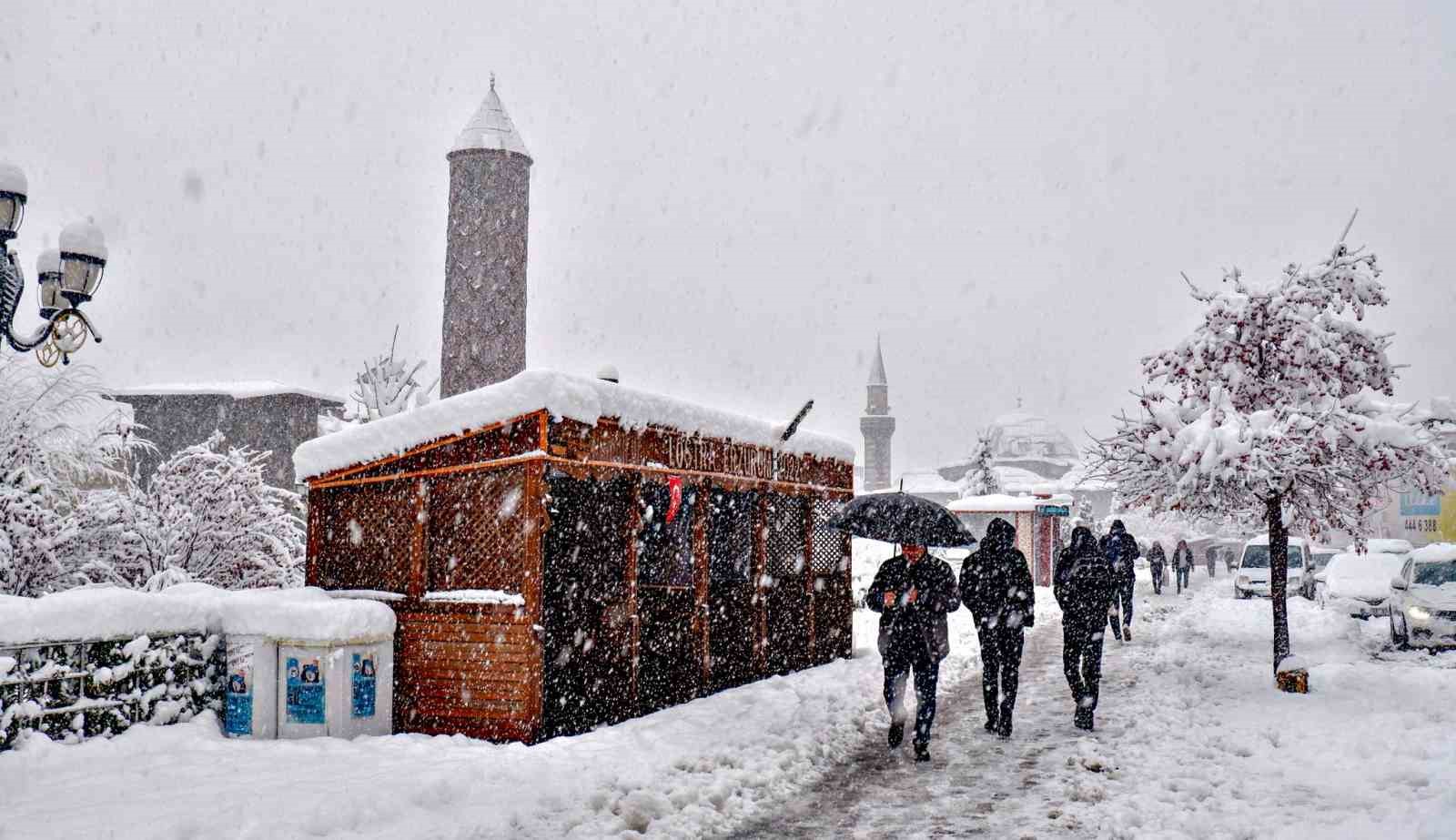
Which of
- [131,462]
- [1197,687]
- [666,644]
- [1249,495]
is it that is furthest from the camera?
[131,462]

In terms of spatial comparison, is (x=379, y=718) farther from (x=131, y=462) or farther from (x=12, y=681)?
(x=131, y=462)

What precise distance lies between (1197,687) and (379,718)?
29.5 feet

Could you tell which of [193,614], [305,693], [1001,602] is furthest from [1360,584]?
[193,614]

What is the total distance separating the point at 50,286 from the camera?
909cm

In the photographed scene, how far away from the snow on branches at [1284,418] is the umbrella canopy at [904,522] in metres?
3.54

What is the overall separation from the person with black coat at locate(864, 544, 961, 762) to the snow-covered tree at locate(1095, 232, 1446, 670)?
4.33 metres

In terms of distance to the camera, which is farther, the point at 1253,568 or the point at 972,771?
the point at 1253,568

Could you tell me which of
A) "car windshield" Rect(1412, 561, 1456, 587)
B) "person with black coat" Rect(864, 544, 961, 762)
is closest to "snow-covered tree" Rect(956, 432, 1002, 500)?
"car windshield" Rect(1412, 561, 1456, 587)

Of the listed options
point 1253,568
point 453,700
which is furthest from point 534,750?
point 1253,568

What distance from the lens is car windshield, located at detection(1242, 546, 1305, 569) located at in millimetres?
26562

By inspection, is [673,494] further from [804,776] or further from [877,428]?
[877,428]

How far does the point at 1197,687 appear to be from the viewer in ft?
39.1

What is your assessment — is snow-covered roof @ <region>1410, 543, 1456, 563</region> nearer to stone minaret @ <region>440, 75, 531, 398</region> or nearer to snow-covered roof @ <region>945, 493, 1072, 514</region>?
snow-covered roof @ <region>945, 493, 1072, 514</region>

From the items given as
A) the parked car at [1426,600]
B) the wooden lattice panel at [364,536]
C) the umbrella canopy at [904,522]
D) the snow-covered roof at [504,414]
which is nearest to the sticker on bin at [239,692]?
the wooden lattice panel at [364,536]
